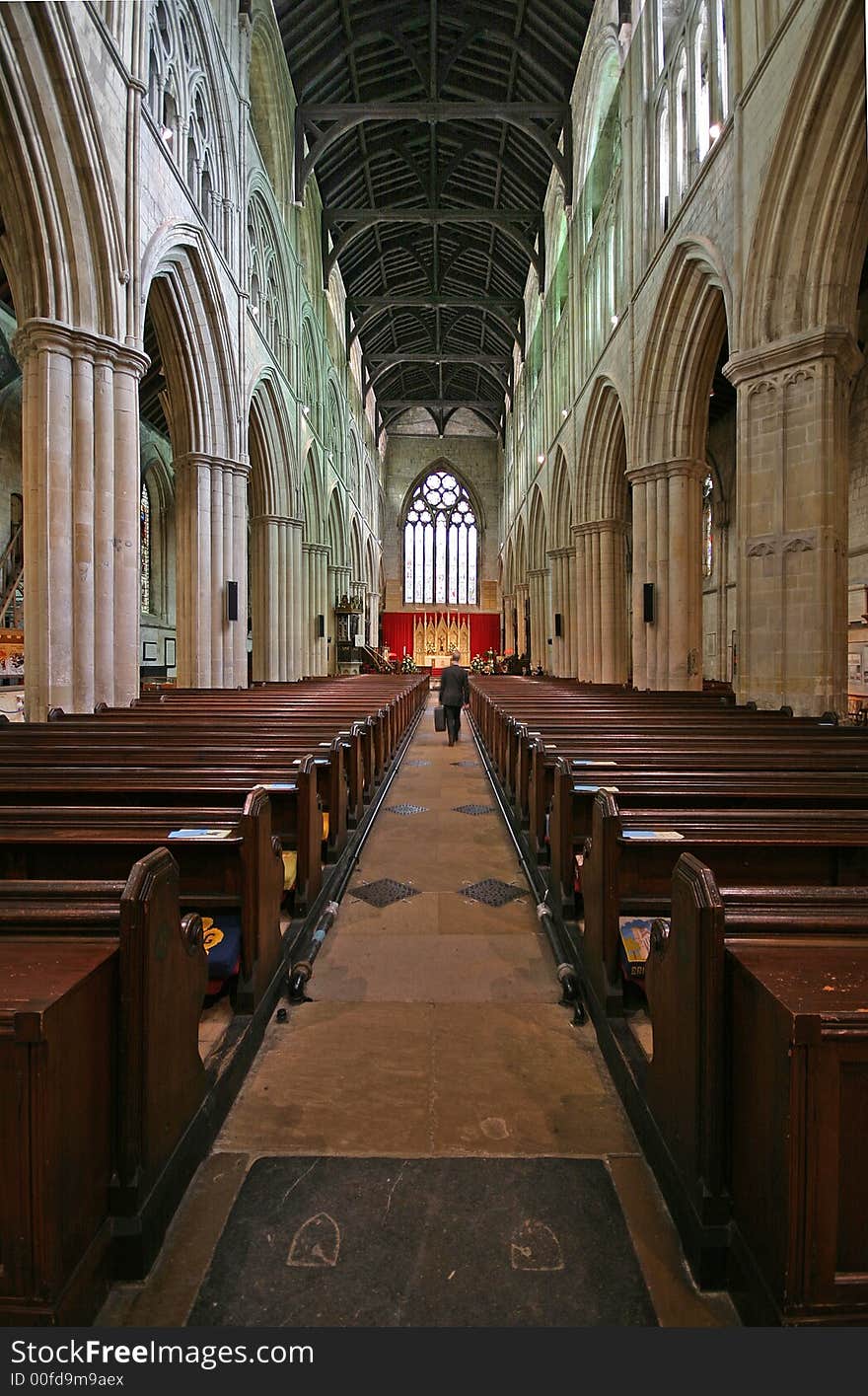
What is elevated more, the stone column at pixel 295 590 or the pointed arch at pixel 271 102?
the pointed arch at pixel 271 102

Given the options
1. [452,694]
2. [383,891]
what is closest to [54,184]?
[383,891]

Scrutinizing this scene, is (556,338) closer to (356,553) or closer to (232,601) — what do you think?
(356,553)

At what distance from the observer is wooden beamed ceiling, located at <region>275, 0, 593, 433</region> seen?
50.4ft

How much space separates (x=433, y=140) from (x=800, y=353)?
53.2 feet

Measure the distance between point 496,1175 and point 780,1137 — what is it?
843 mm

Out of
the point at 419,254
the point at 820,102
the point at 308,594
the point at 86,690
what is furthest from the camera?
the point at 419,254

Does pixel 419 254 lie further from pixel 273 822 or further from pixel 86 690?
pixel 273 822

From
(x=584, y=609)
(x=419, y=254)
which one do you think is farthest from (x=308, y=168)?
(x=584, y=609)

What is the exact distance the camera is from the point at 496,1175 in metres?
1.82

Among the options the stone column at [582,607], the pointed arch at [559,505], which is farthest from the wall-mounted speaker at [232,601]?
the pointed arch at [559,505]

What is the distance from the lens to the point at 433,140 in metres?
18.6

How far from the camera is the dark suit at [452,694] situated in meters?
10.8

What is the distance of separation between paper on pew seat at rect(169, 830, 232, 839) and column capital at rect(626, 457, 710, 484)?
10.1 metres

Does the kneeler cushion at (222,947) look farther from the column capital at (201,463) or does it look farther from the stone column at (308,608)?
the stone column at (308,608)
